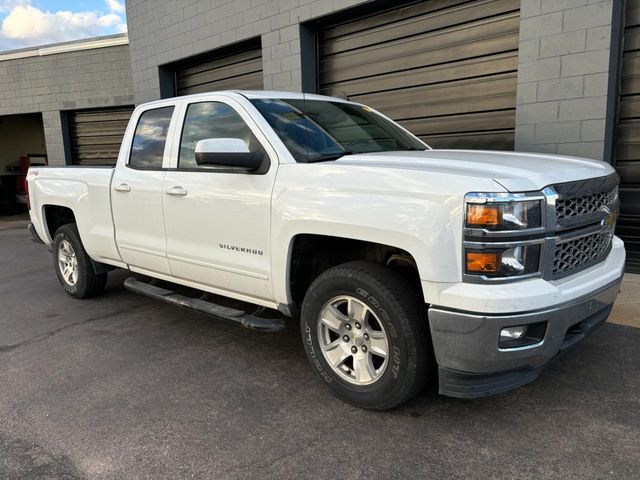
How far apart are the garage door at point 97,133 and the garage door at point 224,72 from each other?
3096 mm

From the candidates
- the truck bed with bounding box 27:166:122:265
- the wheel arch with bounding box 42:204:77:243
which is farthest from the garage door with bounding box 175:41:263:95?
the truck bed with bounding box 27:166:122:265

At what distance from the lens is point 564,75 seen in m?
5.75

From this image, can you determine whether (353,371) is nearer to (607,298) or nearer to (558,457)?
(558,457)

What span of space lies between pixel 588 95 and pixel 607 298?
3452 mm

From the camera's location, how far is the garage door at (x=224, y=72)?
9.61 metres

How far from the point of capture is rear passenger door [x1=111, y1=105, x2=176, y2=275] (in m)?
4.29

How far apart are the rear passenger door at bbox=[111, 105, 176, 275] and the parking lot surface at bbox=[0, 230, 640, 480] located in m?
0.76

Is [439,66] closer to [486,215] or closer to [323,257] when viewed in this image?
[323,257]

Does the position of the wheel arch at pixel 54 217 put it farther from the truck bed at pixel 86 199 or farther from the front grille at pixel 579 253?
the front grille at pixel 579 253

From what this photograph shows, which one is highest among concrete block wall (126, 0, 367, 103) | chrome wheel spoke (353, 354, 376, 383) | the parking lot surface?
concrete block wall (126, 0, 367, 103)

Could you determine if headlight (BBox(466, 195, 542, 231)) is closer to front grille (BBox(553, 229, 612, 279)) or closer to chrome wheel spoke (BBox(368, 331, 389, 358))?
front grille (BBox(553, 229, 612, 279))

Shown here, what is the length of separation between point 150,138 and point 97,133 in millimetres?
10957

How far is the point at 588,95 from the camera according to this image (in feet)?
18.4

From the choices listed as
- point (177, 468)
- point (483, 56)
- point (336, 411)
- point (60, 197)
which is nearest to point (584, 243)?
point (336, 411)
